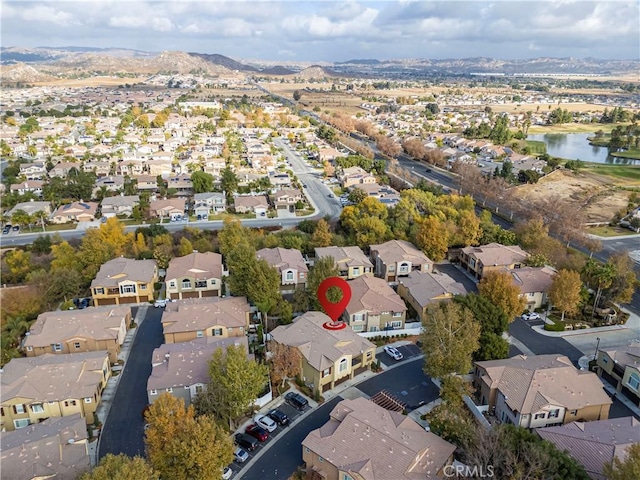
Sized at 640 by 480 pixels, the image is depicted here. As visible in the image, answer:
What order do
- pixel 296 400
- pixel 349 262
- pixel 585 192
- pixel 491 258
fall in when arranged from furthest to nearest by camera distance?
pixel 585 192 < pixel 491 258 < pixel 349 262 < pixel 296 400

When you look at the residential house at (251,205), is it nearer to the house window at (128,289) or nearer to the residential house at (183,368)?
the house window at (128,289)

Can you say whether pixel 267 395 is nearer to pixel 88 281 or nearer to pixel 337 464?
pixel 337 464

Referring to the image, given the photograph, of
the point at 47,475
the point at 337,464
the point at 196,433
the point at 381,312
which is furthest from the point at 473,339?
the point at 47,475

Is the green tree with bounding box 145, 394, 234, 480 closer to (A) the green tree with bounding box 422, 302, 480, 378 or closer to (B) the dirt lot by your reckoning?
(A) the green tree with bounding box 422, 302, 480, 378

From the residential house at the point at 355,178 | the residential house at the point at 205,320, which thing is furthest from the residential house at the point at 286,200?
the residential house at the point at 205,320

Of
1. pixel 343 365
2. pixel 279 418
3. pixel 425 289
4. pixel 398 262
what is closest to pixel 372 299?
pixel 425 289

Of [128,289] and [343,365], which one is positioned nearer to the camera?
[343,365]

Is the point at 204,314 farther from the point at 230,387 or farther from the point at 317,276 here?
the point at 230,387

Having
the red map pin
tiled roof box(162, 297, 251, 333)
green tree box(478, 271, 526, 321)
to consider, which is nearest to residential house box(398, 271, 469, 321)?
green tree box(478, 271, 526, 321)
